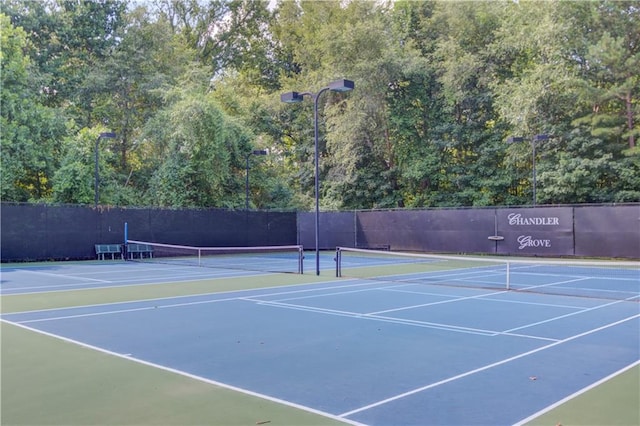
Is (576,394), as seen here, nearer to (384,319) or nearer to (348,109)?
(384,319)

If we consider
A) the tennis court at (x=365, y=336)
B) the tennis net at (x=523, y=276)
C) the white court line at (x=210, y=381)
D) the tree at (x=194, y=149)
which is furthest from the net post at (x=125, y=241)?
the white court line at (x=210, y=381)

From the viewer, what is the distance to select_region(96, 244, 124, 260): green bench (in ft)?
76.2

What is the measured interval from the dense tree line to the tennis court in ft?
49.1

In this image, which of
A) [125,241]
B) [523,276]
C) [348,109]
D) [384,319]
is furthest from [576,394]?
[348,109]

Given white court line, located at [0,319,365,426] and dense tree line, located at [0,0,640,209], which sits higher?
dense tree line, located at [0,0,640,209]

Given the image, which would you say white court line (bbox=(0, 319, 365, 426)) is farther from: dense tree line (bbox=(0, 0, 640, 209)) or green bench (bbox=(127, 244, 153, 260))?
dense tree line (bbox=(0, 0, 640, 209))

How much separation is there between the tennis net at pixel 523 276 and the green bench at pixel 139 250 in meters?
9.47

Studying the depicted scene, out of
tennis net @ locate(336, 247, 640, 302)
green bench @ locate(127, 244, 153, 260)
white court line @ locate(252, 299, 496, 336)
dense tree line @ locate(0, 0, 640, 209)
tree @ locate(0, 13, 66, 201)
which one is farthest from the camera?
dense tree line @ locate(0, 0, 640, 209)

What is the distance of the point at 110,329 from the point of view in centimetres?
793

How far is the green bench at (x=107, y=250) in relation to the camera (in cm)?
2322

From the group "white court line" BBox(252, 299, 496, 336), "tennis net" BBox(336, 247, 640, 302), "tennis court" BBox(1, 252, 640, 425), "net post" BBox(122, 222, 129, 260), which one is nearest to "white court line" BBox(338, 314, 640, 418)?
"tennis court" BBox(1, 252, 640, 425)

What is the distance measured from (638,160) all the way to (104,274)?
74.3ft

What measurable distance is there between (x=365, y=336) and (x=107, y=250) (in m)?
18.3

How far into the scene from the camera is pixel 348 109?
3444cm
